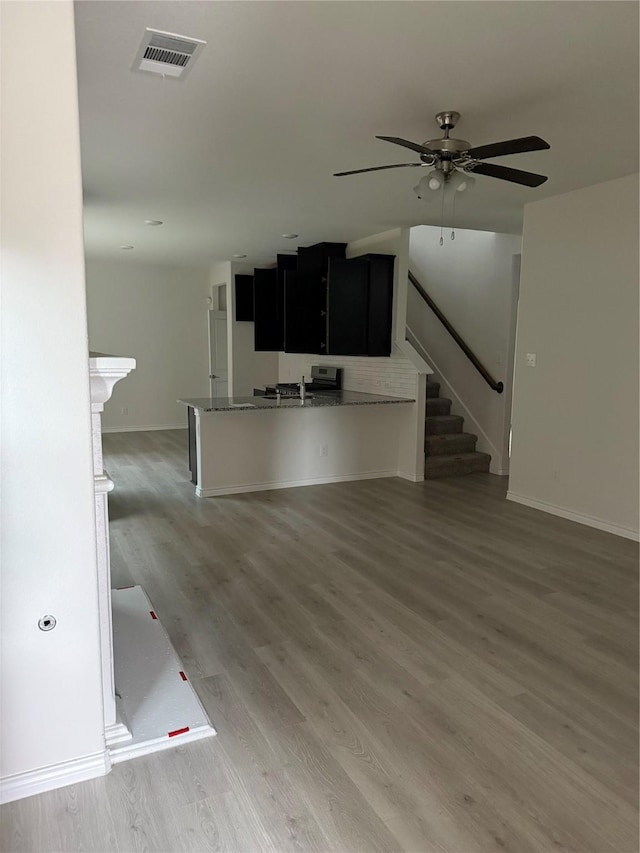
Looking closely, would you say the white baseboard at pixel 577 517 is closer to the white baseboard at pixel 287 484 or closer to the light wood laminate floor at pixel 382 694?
the light wood laminate floor at pixel 382 694

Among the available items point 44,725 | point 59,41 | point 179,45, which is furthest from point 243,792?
point 179,45

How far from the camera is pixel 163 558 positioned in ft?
12.9

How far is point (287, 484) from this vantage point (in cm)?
592

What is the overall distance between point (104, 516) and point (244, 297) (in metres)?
7.31

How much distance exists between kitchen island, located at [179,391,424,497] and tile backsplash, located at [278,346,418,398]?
0.17 metres

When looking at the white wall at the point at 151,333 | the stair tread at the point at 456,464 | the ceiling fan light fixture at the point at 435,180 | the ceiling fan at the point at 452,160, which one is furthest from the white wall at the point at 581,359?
the white wall at the point at 151,333

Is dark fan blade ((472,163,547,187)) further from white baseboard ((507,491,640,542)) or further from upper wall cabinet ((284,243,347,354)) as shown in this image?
upper wall cabinet ((284,243,347,354))

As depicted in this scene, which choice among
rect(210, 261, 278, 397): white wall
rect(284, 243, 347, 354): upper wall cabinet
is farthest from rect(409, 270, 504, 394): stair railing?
rect(210, 261, 278, 397): white wall

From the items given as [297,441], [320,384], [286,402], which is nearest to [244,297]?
[320,384]

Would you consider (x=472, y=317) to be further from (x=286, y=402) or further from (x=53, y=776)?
(x=53, y=776)

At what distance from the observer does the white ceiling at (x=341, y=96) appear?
7.25 ft

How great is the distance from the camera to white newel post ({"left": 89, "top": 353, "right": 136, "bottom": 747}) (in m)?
1.92

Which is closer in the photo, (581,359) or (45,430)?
(45,430)

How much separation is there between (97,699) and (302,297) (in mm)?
5559
